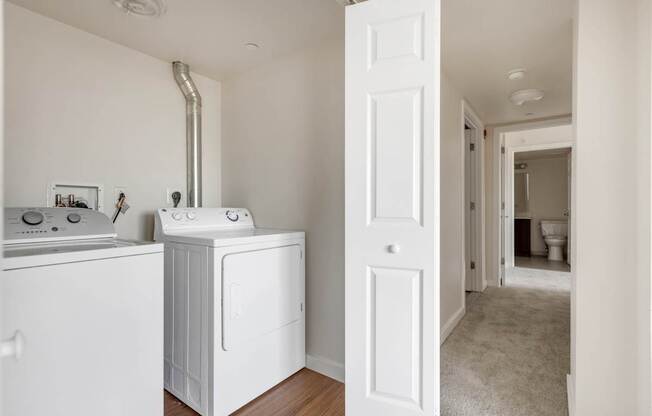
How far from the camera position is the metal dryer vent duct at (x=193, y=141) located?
2.53m

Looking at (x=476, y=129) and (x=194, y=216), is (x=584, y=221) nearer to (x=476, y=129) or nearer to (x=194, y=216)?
(x=194, y=216)

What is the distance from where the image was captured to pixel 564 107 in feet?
11.8

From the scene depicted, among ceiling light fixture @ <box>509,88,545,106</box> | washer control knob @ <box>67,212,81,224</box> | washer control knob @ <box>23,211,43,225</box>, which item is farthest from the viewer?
ceiling light fixture @ <box>509,88,545,106</box>

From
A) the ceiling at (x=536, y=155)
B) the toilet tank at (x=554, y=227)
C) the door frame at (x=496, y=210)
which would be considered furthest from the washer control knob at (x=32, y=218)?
the toilet tank at (x=554, y=227)

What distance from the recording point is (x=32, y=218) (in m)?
1.55

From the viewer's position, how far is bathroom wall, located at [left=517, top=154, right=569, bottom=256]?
6.53 metres

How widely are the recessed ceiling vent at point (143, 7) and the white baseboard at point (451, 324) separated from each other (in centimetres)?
286

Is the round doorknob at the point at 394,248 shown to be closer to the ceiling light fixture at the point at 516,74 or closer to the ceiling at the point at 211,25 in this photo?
the ceiling at the point at 211,25

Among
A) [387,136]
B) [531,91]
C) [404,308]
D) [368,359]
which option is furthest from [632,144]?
[531,91]

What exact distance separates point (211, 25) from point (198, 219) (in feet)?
3.96

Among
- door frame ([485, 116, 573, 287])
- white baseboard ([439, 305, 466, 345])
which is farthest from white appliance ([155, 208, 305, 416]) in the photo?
door frame ([485, 116, 573, 287])

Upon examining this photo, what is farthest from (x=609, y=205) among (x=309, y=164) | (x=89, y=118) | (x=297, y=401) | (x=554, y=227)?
(x=554, y=227)

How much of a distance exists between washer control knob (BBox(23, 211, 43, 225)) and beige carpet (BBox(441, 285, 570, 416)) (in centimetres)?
224

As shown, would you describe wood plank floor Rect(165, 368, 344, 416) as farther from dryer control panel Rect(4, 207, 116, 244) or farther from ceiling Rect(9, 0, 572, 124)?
ceiling Rect(9, 0, 572, 124)
